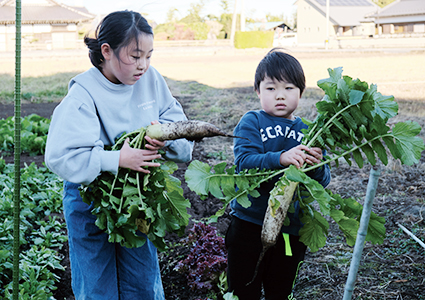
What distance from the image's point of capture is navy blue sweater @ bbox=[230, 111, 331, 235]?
1.89 meters

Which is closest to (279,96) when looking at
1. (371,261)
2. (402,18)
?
(371,261)

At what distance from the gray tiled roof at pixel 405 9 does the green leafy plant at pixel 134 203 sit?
44.1 meters

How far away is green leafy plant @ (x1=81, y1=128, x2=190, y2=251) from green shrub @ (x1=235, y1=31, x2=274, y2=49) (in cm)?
3256

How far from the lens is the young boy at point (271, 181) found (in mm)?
1876

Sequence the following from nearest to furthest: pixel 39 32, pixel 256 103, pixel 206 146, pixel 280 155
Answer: pixel 280 155 < pixel 206 146 < pixel 256 103 < pixel 39 32

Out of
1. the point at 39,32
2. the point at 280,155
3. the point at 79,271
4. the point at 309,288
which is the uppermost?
the point at 39,32

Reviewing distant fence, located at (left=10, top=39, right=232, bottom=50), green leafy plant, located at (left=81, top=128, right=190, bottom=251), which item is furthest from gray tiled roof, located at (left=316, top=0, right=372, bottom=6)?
green leafy plant, located at (left=81, top=128, right=190, bottom=251)

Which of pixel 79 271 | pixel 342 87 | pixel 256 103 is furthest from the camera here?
pixel 256 103

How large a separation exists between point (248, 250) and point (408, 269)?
122 centimetres

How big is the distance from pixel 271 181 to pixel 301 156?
0.98 feet

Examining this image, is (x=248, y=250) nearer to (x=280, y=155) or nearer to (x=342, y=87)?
(x=280, y=155)

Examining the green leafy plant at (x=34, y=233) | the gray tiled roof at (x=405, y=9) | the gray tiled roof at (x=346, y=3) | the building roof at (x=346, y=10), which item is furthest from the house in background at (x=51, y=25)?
the gray tiled roof at (x=346, y=3)

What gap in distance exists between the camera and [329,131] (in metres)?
1.69

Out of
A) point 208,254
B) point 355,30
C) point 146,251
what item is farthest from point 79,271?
point 355,30
